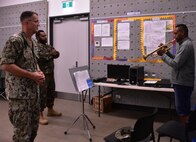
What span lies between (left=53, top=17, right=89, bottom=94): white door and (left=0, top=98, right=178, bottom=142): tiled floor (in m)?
0.96

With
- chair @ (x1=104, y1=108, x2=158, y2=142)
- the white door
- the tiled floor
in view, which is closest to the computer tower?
the tiled floor

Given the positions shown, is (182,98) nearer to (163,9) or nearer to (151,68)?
(151,68)

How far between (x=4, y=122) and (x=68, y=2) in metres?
3.26

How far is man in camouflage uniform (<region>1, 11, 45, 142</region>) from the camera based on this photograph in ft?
7.06

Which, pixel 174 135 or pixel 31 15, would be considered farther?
pixel 174 135

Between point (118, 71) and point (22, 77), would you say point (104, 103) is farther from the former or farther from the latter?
A: point (22, 77)

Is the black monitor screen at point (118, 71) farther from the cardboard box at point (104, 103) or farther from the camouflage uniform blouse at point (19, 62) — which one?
the camouflage uniform blouse at point (19, 62)

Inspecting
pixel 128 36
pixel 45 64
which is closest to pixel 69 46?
pixel 128 36

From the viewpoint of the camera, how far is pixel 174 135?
2.44m

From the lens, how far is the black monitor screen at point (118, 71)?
4.74 meters

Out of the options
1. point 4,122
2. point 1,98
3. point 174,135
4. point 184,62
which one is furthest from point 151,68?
point 1,98

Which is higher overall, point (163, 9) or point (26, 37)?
point (163, 9)

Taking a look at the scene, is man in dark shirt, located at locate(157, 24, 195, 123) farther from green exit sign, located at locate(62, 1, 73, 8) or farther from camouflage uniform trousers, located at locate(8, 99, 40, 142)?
green exit sign, located at locate(62, 1, 73, 8)

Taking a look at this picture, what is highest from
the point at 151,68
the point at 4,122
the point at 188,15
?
the point at 188,15
